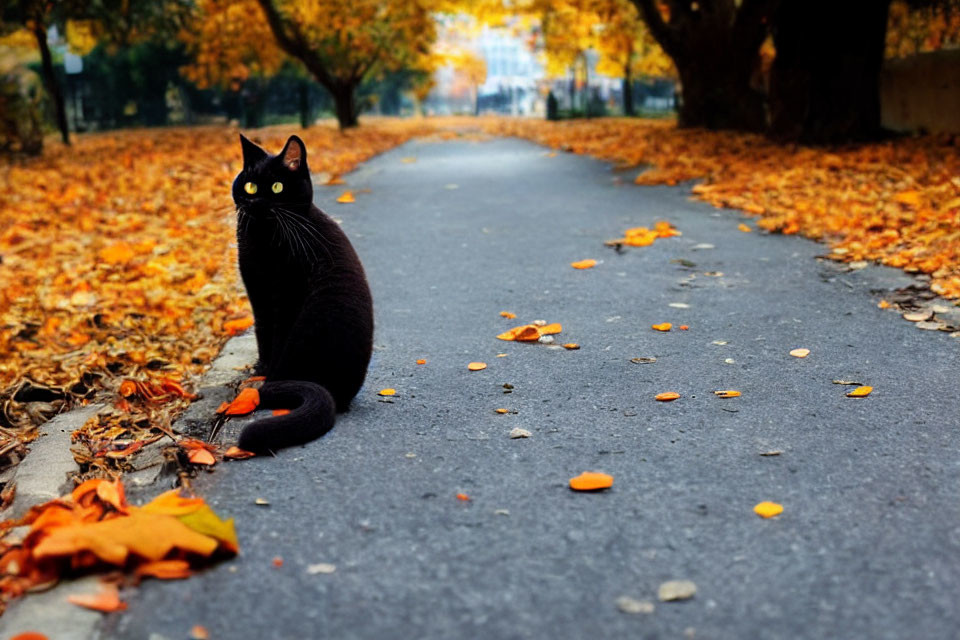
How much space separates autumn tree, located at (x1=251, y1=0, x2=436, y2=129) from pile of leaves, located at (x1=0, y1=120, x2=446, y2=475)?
39.5 ft

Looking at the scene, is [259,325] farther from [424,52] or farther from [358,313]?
[424,52]

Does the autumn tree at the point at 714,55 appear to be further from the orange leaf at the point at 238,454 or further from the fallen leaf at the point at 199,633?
the fallen leaf at the point at 199,633

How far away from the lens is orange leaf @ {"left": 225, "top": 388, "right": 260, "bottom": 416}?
3.16 metres

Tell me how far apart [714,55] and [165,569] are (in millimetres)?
14922

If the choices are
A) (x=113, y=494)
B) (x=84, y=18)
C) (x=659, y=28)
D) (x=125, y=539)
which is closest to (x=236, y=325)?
(x=113, y=494)

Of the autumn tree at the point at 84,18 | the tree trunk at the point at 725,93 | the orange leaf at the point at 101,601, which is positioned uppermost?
the autumn tree at the point at 84,18

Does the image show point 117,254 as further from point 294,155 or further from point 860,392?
point 860,392

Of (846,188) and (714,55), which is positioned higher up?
(714,55)

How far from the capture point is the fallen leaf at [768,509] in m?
2.38

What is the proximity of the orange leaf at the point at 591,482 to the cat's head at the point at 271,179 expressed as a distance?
56.4 inches

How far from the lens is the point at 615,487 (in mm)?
2582

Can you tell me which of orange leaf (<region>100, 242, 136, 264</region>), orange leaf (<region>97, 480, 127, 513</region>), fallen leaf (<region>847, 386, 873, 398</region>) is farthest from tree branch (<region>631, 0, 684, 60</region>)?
orange leaf (<region>97, 480, 127, 513</region>)

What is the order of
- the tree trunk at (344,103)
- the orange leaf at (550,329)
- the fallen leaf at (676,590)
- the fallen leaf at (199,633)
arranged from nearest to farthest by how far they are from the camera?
the fallen leaf at (199,633), the fallen leaf at (676,590), the orange leaf at (550,329), the tree trunk at (344,103)

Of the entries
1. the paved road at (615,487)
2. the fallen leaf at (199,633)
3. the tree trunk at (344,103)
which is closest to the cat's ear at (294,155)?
the paved road at (615,487)
